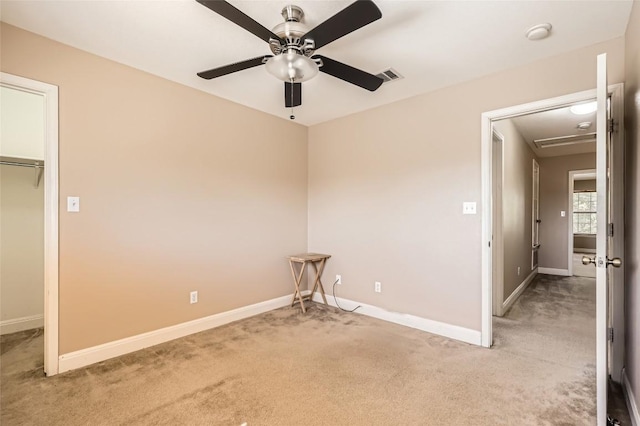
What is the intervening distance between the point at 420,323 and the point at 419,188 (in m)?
1.43

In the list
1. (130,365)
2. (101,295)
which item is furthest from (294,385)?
(101,295)

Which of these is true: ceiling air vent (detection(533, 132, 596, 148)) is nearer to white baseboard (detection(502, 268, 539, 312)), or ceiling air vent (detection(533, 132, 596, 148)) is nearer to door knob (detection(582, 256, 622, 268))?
white baseboard (detection(502, 268, 539, 312))

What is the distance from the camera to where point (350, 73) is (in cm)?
212

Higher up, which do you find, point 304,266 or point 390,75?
point 390,75

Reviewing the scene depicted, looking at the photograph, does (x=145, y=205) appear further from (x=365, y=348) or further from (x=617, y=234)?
(x=617, y=234)

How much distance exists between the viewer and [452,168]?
306 centimetres

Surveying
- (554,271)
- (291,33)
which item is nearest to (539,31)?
(291,33)

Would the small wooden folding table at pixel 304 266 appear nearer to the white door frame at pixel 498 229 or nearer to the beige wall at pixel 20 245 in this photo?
the white door frame at pixel 498 229

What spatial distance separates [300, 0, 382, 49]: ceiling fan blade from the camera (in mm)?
1446

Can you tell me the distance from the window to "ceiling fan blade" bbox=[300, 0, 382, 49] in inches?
418

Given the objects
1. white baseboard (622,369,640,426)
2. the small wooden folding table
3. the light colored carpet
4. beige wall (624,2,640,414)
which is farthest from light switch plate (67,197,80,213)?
white baseboard (622,369,640,426)

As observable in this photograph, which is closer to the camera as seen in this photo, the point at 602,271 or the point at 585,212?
the point at 602,271

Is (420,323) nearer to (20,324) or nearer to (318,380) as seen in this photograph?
(318,380)

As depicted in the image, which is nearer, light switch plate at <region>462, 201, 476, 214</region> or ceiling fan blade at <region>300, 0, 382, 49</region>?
ceiling fan blade at <region>300, 0, 382, 49</region>
